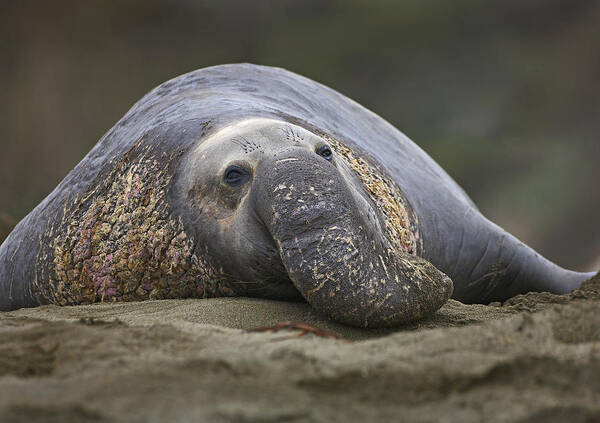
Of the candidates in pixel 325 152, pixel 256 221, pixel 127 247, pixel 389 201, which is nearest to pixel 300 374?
pixel 256 221

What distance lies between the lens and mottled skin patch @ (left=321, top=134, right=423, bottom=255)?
3791 millimetres

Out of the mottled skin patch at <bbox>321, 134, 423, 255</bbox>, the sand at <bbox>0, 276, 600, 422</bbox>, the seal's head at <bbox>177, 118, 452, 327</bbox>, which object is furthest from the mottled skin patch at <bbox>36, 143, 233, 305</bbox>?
A: the sand at <bbox>0, 276, 600, 422</bbox>

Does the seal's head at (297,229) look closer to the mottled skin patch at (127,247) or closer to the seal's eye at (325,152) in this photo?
the seal's eye at (325,152)

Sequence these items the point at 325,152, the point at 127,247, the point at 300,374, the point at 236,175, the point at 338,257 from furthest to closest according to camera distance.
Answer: the point at 127,247, the point at 325,152, the point at 236,175, the point at 338,257, the point at 300,374

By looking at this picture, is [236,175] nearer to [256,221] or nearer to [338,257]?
[256,221]

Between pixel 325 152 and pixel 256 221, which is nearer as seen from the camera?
pixel 256 221

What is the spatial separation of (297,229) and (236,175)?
0.54 metres

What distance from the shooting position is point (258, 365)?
173 cm

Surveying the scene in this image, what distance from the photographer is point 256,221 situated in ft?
10.1

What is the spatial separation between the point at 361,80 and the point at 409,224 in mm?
8503

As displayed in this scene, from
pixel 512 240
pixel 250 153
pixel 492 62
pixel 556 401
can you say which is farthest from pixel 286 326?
pixel 492 62

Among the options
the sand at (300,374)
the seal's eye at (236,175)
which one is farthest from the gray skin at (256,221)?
the sand at (300,374)

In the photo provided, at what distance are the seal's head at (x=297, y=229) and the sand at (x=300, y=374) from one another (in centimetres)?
60

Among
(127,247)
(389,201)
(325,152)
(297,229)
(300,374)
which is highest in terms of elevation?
(325,152)
